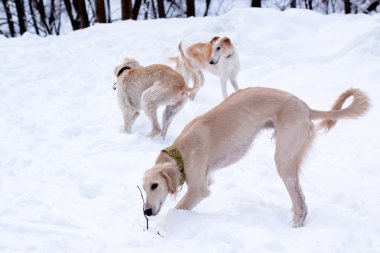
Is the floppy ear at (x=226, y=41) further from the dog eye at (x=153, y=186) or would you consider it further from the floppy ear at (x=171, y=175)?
the dog eye at (x=153, y=186)

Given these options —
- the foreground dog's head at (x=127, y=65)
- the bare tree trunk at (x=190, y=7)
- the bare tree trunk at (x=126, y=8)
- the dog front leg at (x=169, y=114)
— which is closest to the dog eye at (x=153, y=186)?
the dog front leg at (x=169, y=114)

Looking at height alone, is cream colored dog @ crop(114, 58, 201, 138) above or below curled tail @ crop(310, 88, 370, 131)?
below

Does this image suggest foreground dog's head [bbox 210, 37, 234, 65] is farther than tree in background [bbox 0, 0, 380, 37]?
No

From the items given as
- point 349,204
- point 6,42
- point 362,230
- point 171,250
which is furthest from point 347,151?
point 6,42

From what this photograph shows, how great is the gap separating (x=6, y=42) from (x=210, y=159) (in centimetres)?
955

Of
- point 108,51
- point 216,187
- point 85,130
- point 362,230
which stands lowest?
point 108,51

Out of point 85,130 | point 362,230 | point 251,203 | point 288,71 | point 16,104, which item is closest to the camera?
point 362,230

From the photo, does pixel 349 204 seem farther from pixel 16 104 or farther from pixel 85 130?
pixel 16 104

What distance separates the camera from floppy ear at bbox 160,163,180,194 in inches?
157

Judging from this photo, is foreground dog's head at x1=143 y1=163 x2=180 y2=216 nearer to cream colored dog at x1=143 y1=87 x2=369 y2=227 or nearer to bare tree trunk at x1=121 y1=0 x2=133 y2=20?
cream colored dog at x1=143 y1=87 x2=369 y2=227

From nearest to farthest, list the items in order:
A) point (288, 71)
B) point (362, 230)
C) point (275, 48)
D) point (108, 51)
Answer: point (362, 230), point (288, 71), point (275, 48), point (108, 51)

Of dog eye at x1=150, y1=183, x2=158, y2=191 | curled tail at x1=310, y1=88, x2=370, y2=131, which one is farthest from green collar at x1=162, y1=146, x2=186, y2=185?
curled tail at x1=310, y1=88, x2=370, y2=131

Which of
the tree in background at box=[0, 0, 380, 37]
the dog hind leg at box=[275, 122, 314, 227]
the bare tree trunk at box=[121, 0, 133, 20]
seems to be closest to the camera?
the dog hind leg at box=[275, 122, 314, 227]

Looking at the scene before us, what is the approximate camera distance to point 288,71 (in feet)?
31.5
